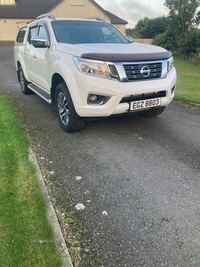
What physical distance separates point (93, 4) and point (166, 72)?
33594 mm

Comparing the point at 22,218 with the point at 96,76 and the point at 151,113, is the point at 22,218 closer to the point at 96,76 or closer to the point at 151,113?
the point at 96,76

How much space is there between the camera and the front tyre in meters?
3.93

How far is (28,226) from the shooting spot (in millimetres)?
2158

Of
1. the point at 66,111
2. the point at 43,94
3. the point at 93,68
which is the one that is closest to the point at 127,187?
the point at 93,68

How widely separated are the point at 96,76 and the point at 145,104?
967 mm

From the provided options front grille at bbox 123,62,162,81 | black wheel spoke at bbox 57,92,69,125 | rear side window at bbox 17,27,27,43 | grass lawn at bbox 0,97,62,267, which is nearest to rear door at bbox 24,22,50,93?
black wheel spoke at bbox 57,92,69,125

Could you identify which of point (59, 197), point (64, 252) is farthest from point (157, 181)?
point (64, 252)

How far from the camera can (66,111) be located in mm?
4203

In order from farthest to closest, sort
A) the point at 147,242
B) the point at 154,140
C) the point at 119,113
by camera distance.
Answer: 1. the point at 154,140
2. the point at 119,113
3. the point at 147,242

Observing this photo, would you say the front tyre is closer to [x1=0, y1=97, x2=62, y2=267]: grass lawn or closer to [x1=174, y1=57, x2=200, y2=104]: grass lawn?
[x1=0, y1=97, x2=62, y2=267]: grass lawn

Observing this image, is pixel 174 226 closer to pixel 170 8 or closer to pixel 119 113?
pixel 119 113

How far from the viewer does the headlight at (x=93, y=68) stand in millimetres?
3408

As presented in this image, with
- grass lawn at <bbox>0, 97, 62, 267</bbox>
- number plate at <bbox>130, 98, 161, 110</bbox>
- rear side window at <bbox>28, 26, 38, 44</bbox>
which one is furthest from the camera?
rear side window at <bbox>28, 26, 38, 44</bbox>

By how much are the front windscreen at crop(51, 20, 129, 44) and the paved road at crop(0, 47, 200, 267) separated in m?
1.69
